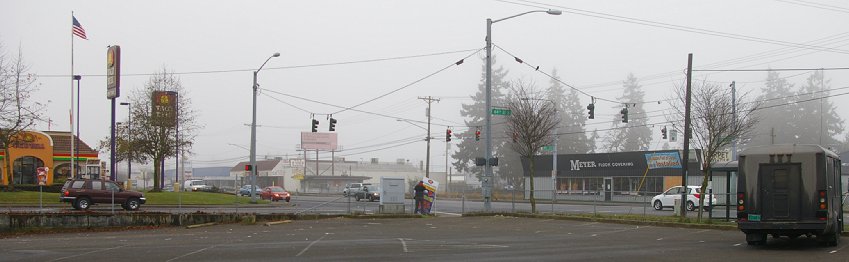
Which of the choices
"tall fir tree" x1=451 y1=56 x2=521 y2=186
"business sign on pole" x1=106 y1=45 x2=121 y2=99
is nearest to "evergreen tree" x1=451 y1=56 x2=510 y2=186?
"tall fir tree" x1=451 y1=56 x2=521 y2=186

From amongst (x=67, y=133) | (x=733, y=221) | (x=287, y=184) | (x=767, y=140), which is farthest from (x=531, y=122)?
(x=287, y=184)

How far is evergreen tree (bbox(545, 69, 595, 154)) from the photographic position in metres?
90.6

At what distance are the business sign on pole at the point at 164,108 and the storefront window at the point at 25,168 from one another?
1240cm

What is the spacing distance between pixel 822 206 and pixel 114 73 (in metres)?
36.0

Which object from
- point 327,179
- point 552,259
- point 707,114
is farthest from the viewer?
point 327,179

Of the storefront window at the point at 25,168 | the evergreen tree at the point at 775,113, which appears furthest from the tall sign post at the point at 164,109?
the evergreen tree at the point at 775,113

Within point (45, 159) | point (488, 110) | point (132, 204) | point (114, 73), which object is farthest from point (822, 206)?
point (45, 159)

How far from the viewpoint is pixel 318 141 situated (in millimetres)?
131125

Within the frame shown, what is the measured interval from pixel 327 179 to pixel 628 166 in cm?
5107

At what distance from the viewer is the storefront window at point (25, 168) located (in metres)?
55.4

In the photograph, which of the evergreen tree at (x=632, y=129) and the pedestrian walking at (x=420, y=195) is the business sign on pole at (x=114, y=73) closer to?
the pedestrian walking at (x=420, y=195)

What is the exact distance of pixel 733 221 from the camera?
25047 millimetres

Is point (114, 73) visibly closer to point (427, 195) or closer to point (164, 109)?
point (164, 109)

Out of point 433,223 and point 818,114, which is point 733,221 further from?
point 818,114
